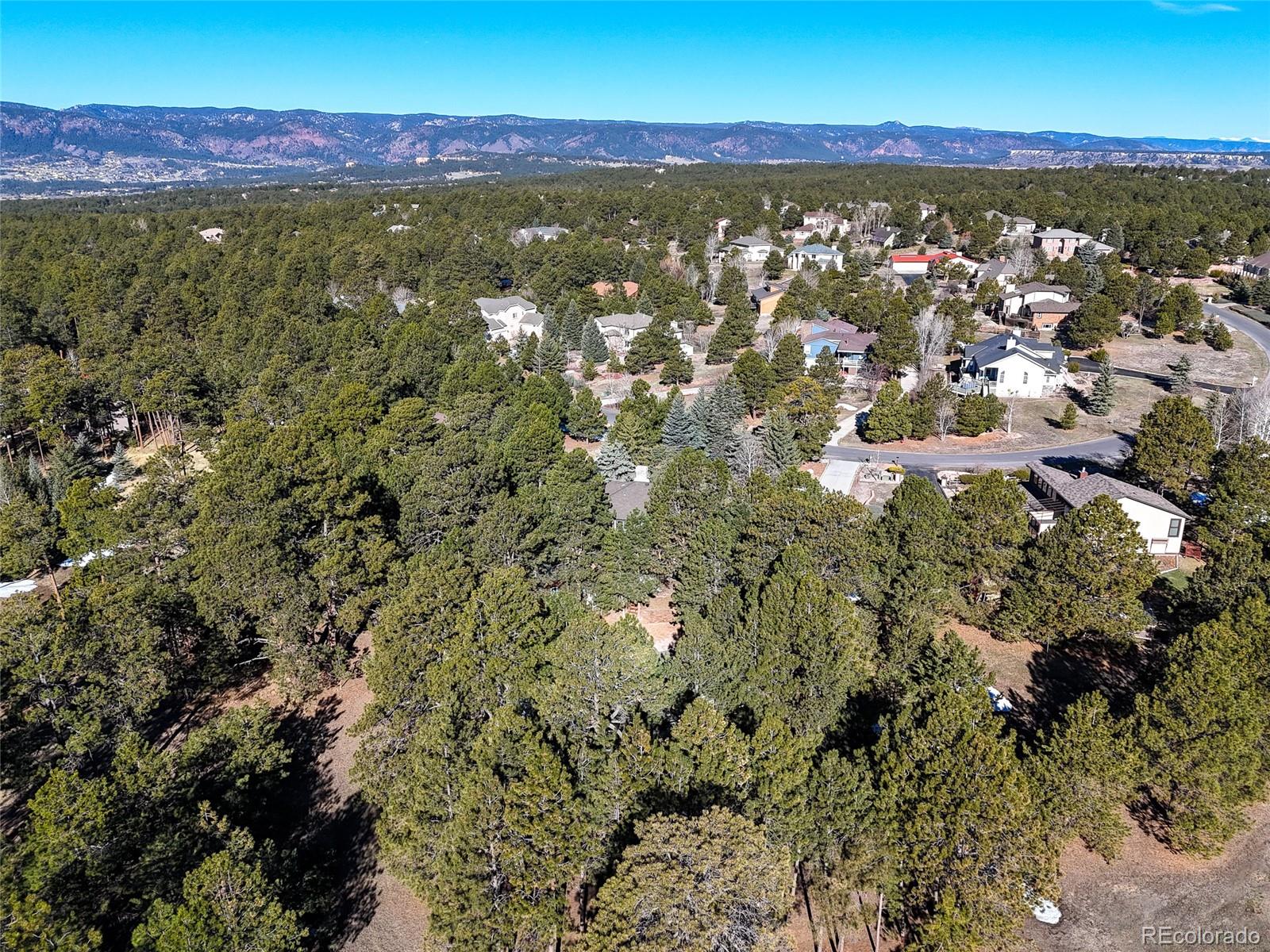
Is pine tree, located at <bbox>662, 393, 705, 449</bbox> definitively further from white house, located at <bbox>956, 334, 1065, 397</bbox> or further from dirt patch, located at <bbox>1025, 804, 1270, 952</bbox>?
dirt patch, located at <bbox>1025, 804, 1270, 952</bbox>

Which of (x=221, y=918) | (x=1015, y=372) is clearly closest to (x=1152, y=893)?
(x=221, y=918)

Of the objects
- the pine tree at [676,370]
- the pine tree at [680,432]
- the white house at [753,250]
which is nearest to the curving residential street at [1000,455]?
the pine tree at [680,432]

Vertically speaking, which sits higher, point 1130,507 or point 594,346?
point 594,346

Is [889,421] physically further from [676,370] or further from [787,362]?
[676,370]

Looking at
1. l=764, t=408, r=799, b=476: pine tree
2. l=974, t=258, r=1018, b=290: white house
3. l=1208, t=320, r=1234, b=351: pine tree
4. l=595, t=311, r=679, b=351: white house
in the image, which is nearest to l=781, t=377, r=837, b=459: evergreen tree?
l=764, t=408, r=799, b=476: pine tree

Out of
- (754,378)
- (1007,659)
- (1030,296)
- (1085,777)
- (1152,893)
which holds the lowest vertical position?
(1152,893)
